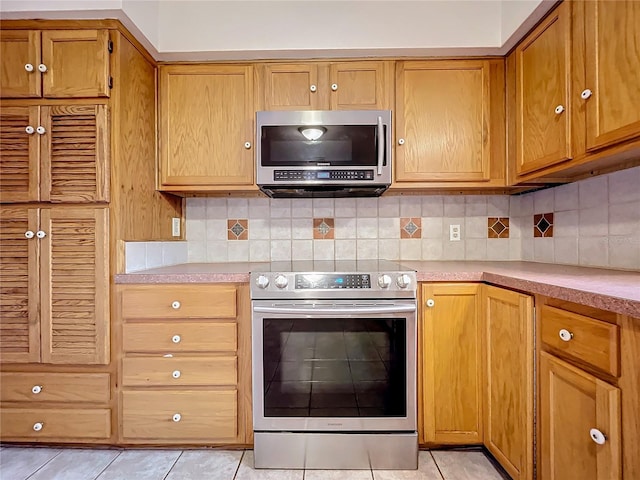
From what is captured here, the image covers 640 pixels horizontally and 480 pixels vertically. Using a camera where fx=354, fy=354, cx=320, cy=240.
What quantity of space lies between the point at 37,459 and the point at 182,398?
701 mm

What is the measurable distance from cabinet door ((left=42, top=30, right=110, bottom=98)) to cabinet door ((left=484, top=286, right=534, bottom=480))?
1.97 m

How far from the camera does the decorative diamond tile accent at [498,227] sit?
7.40 ft

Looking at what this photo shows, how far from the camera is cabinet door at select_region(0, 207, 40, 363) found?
63.3 inches

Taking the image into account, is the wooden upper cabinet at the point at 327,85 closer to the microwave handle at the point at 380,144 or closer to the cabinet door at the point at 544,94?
the microwave handle at the point at 380,144

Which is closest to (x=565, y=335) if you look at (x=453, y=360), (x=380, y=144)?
(x=453, y=360)

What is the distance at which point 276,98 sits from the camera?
1929 mm

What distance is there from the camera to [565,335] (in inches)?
42.3

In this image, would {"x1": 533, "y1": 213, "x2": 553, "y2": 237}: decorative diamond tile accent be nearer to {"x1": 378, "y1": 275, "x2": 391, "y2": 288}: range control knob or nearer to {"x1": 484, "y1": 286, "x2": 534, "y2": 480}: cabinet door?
{"x1": 484, "y1": 286, "x2": 534, "y2": 480}: cabinet door

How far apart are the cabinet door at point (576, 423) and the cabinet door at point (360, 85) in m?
1.43

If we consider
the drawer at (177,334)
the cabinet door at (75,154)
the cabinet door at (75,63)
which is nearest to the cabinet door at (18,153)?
the cabinet door at (75,154)

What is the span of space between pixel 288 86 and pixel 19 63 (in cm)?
124

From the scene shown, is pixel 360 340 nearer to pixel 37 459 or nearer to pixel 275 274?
pixel 275 274

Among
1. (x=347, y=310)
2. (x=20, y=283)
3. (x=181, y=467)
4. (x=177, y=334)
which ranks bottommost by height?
(x=181, y=467)

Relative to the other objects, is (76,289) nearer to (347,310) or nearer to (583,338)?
(347,310)
